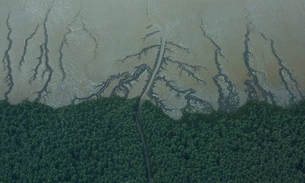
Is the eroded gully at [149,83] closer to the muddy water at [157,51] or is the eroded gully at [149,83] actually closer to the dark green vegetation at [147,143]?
the muddy water at [157,51]

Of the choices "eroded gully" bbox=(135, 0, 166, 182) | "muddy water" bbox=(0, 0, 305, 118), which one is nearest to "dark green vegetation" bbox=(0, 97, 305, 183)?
"eroded gully" bbox=(135, 0, 166, 182)

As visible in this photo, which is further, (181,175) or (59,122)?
(59,122)

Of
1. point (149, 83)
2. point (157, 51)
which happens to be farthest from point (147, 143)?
point (157, 51)

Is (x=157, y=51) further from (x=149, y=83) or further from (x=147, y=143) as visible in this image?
(x=147, y=143)

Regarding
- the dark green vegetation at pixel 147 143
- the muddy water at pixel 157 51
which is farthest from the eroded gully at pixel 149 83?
the dark green vegetation at pixel 147 143

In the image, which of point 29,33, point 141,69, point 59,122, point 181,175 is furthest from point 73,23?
point 181,175

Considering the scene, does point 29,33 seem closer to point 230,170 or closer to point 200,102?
point 200,102
